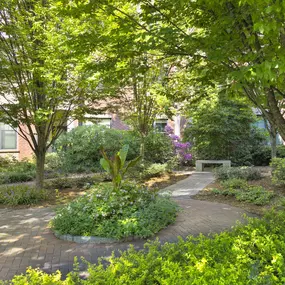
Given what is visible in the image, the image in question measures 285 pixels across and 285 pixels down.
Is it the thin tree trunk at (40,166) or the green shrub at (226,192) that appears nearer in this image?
the green shrub at (226,192)

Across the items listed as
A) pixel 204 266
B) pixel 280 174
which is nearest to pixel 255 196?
pixel 280 174

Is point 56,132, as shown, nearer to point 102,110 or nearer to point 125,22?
point 102,110

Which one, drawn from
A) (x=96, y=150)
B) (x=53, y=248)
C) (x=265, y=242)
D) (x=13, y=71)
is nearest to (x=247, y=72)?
(x=265, y=242)

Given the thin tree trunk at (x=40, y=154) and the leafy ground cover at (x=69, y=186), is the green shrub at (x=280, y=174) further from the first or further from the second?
the thin tree trunk at (x=40, y=154)

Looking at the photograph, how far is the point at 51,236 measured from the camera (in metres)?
5.07

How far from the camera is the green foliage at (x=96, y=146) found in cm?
1283

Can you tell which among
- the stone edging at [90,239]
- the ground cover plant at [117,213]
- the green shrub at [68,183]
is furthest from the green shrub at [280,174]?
the green shrub at [68,183]

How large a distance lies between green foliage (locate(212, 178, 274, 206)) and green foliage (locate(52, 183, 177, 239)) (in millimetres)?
2637

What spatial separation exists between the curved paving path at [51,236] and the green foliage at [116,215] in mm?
196

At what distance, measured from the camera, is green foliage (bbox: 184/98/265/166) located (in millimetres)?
14132

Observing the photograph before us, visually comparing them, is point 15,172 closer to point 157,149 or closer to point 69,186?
point 69,186

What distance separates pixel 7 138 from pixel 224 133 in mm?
12835

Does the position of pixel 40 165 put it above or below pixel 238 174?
above

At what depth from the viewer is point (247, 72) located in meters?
2.69
